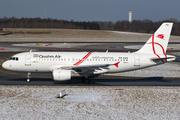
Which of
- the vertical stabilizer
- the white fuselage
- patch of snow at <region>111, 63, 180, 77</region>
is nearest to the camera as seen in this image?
the white fuselage

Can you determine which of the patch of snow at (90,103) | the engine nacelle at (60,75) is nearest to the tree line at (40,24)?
the engine nacelle at (60,75)

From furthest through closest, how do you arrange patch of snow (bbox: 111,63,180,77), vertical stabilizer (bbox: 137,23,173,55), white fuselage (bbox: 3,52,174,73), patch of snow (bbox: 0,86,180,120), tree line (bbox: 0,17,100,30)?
1. tree line (bbox: 0,17,100,30)
2. patch of snow (bbox: 111,63,180,77)
3. vertical stabilizer (bbox: 137,23,173,55)
4. white fuselage (bbox: 3,52,174,73)
5. patch of snow (bbox: 0,86,180,120)

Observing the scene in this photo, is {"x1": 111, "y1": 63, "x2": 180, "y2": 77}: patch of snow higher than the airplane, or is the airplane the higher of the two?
the airplane

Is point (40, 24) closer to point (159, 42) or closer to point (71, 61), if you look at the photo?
point (71, 61)

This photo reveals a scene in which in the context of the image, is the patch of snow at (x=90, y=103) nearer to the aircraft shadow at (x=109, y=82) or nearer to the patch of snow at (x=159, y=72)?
the aircraft shadow at (x=109, y=82)

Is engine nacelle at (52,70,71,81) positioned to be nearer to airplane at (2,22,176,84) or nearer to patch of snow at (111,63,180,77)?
airplane at (2,22,176,84)

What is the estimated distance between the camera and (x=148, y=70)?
119ft

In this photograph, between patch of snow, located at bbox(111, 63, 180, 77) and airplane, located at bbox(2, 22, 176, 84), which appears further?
patch of snow, located at bbox(111, 63, 180, 77)

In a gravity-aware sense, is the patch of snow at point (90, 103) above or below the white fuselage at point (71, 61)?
below

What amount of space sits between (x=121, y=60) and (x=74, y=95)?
9.57 meters

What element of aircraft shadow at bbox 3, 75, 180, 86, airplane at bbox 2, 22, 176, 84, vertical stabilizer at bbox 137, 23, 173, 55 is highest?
vertical stabilizer at bbox 137, 23, 173, 55

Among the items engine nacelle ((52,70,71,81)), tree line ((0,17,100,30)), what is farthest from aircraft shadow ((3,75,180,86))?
tree line ((0,17,100,30))

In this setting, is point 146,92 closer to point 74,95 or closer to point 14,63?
point 74,95

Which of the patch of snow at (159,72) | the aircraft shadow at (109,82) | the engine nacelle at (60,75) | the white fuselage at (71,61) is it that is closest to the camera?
the engine nacelle at (60,75)
